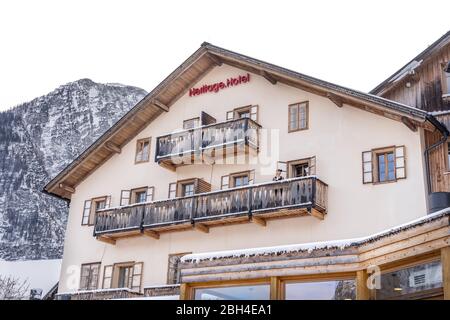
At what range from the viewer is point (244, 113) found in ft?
93.6

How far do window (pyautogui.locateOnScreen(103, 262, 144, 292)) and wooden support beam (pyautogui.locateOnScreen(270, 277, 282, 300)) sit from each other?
746 inches

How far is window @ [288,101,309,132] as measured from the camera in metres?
26.5

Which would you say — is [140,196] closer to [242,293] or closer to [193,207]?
[193,207]

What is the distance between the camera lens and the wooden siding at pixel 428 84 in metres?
25.1

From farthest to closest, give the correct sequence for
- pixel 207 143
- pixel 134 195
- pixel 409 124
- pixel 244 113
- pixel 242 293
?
1. pixel 134 195
2. pixel 244 113
3. pixel 207 143
4. pixel 409 124
5. pixel 242 293

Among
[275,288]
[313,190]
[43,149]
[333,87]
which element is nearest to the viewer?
[275,288]

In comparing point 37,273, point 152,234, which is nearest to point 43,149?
point 37,273

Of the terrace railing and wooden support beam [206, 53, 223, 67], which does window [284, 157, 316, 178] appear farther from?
wooden support beam [206, 53, 223, 67]

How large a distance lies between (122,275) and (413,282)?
22.1m

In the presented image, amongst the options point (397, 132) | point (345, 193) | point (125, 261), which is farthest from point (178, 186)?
point (397, 132)

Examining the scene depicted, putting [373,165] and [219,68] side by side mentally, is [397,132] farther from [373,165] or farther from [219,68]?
[219,68]

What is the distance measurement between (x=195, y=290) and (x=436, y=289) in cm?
416

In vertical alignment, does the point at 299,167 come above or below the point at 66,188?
below

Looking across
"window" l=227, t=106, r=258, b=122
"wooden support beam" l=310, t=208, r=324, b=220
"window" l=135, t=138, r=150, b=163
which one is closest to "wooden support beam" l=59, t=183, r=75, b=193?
"window" l=135, t=138, r=150, b=163
